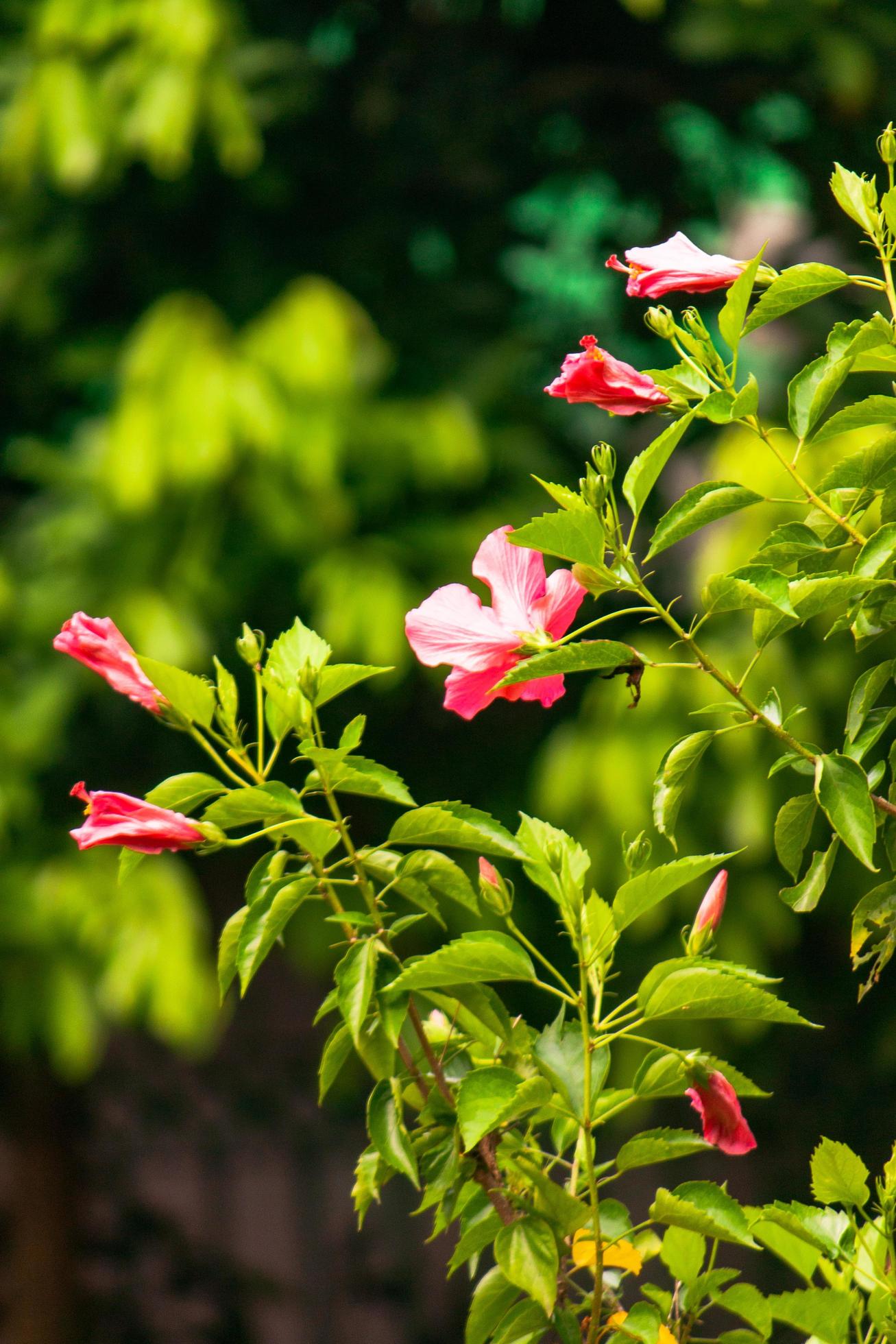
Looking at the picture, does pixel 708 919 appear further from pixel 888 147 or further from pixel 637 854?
pixel 888 147

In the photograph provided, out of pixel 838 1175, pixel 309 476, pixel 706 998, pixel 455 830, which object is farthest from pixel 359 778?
pixel 309 476

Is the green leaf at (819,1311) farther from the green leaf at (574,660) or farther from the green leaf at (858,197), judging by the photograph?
the green leaf at (858,197)

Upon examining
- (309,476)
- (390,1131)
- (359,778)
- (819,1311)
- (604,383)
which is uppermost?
(604,383)

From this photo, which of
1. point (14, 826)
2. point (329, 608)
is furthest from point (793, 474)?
point (14, 826)

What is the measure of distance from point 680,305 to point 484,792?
3.61 ft

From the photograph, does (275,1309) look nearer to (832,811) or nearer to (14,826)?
(14,826)

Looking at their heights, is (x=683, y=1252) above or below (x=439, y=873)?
below

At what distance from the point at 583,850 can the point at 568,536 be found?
0.46 feet

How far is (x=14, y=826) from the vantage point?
2879 millimetres

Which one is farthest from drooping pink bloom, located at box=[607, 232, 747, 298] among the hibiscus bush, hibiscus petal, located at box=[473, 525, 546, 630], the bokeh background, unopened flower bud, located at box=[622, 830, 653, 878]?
the bokeh background

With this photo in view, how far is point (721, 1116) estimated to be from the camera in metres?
0.56

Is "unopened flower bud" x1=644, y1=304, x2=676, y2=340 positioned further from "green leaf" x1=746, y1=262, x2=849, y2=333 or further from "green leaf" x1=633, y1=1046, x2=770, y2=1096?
"green leaf" x1=633, y1=1046, x2=770, y2=1096

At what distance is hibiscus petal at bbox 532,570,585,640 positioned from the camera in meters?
0.58

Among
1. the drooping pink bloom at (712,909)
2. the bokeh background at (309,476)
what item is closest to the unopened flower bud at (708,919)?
the drooping pink bloom at (712,909)
